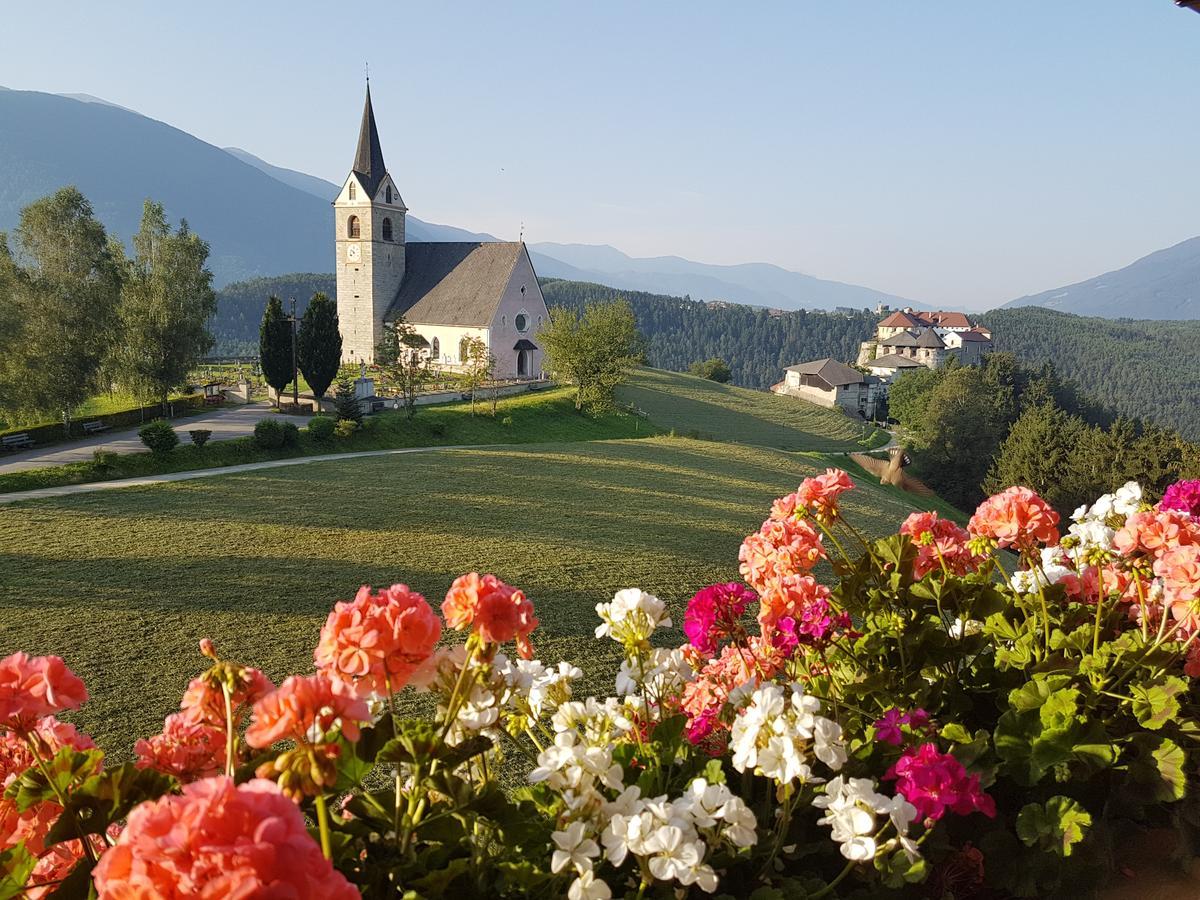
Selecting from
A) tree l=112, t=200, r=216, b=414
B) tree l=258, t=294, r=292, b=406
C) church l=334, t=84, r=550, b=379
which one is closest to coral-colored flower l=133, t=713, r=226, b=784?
tree l=112, t=200, r=216, b=414

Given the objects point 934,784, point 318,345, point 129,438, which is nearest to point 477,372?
point 318,345

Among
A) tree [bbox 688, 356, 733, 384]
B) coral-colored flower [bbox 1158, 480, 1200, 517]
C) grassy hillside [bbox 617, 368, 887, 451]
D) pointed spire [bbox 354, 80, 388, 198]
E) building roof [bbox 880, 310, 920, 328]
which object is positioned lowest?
grassy hillside [bbox 617, 368, 887, 451]

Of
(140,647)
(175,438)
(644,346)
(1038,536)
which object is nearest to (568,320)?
(644,346)

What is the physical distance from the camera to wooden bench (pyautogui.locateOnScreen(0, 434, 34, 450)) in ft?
59.9

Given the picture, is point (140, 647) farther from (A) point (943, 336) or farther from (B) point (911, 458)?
(A) point (943, 336)

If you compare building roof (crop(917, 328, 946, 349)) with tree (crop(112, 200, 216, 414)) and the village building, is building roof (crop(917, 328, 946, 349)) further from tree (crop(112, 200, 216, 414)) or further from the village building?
tree (crop(112, 200, 216, 414))

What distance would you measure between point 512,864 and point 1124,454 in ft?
97.8

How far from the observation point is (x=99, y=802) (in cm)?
143

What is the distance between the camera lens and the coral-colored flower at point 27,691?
5.18ft

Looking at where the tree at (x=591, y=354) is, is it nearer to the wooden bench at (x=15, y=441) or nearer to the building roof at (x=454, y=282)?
the building roof at (x=454, y=282)

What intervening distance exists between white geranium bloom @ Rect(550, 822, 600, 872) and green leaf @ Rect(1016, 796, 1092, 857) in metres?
1.26

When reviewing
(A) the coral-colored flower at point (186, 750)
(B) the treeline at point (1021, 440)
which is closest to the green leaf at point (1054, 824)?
(A) the coral-colored flower at point (186, 750)

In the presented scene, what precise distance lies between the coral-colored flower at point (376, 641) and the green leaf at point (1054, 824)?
5.45ft

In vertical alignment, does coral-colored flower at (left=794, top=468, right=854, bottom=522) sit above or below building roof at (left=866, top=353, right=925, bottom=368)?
above
